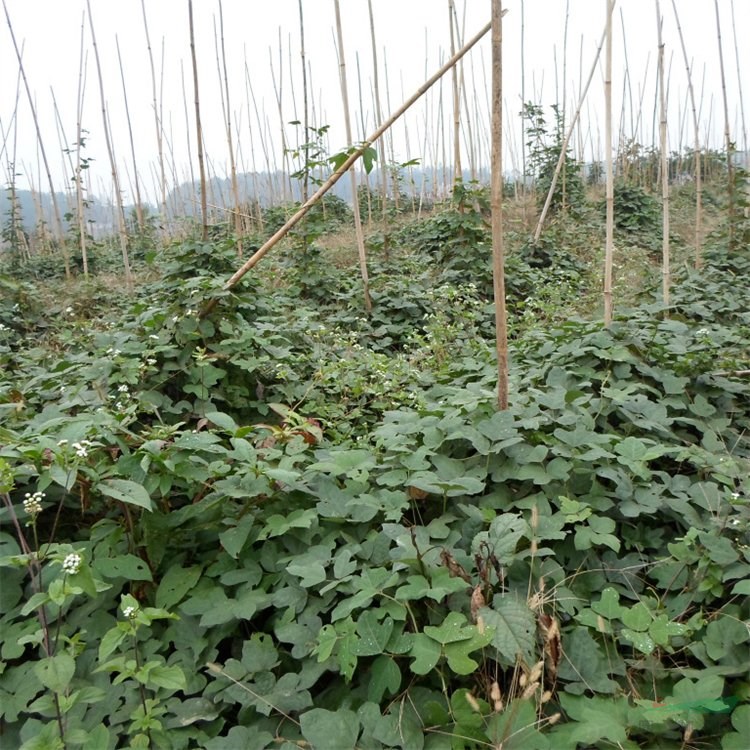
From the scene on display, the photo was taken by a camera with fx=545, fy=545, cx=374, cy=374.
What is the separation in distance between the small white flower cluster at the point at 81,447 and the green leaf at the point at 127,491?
91 millimetres

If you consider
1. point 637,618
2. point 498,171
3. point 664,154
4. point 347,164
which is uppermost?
point 664,154

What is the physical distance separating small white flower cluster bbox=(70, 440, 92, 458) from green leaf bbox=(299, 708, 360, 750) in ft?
2.31

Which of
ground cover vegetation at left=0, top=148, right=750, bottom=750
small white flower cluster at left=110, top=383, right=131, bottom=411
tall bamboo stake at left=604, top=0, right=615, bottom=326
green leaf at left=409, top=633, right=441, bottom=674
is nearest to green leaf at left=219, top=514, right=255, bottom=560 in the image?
ground cover vegetation at left=0, top=148, right=750, bottom=750

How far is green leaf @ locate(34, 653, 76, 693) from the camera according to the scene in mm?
971

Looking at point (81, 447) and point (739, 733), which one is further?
point (81, 447)

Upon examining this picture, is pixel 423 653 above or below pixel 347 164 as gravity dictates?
below

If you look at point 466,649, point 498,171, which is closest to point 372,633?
point 466,649

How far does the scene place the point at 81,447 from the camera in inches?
48.5

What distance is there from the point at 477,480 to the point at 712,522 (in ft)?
1.86

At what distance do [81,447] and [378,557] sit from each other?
723 millimetres

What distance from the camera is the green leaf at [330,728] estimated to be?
0.97 meters

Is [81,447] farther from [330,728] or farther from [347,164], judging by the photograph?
[347,164]

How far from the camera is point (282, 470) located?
54.7 inches

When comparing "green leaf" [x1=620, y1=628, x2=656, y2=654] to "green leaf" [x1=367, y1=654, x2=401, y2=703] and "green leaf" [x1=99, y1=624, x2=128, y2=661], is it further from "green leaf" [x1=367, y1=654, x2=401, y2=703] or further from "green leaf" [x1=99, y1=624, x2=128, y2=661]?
"green leaf" [x1=99, y1=624, x2=128, y2=661]
